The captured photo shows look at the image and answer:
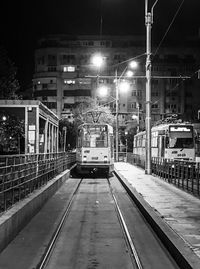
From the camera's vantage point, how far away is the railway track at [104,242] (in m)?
7.86

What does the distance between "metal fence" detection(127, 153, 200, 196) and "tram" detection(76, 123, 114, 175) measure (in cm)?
349

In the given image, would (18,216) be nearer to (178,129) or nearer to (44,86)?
(178,129)

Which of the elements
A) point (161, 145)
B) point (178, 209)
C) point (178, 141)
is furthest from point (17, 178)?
point (161, 145)

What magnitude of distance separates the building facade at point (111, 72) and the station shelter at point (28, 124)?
7516cm

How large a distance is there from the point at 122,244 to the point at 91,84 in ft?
340

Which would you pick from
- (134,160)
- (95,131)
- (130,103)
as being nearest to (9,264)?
(95,131)

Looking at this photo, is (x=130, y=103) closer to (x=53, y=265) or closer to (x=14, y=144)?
(x=14, y=144)

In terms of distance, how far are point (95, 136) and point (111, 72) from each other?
8374 centimetres

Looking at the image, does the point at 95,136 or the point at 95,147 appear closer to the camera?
the point at 95,147

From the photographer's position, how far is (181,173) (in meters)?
19.8

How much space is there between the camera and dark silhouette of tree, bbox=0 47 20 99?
38.4 m

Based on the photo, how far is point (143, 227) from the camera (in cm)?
1157

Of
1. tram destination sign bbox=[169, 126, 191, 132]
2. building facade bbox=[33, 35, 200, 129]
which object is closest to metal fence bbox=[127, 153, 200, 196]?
tram destination sign bbox=[169, 126, 191, 132]

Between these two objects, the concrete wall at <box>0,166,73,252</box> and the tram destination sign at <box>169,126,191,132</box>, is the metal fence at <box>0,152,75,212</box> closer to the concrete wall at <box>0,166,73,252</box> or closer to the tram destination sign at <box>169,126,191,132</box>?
the concrete wall at <box>0,166,73,252</box>
